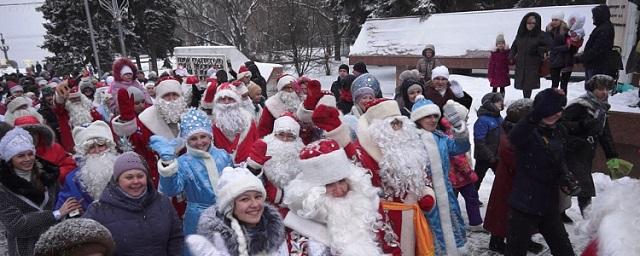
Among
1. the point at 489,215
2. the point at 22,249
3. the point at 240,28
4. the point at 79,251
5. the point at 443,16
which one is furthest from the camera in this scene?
the point at 240,28

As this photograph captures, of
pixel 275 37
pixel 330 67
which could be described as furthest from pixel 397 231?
pixel 330 67

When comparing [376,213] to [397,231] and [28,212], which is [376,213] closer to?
[397,231]

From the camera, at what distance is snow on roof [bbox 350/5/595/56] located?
12.6 metres

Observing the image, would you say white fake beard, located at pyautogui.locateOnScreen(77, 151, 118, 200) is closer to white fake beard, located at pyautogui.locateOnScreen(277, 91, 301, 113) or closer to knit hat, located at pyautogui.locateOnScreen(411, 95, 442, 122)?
white fake beard, located at pyautogui.locateOnScreen(277, 91, 301, 113)

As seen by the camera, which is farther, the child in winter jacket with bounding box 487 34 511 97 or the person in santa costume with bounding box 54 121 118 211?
the child in winter jacket with bounding box 487 34 511 97

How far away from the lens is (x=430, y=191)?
3771 millimetres

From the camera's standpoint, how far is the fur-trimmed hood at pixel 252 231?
8.33 feet

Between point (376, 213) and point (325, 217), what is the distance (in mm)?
376

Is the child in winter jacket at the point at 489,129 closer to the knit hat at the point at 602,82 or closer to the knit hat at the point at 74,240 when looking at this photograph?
the knit hat at the point at 602,82

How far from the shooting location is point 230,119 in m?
5.00

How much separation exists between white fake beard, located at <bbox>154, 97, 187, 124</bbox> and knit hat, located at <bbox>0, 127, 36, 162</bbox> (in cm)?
153

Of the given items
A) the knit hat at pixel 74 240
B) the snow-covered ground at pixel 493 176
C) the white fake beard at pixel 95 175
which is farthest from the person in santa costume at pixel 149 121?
the snow-covered ground at pixel 493 176

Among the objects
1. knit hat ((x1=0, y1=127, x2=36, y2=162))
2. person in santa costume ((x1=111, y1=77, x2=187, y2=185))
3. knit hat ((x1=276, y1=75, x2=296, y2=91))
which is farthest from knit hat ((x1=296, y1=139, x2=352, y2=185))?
knit hat ((x1=276, y1=75, x2=296, y2=91))

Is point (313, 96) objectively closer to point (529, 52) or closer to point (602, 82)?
point (602, 82)
